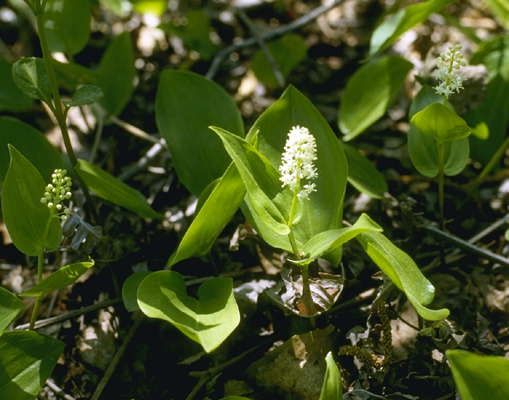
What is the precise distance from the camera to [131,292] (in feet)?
5.73

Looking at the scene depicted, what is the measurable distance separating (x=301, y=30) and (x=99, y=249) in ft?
5.45

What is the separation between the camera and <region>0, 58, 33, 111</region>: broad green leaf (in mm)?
2207

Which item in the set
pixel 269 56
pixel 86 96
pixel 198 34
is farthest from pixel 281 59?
pixel 86 96

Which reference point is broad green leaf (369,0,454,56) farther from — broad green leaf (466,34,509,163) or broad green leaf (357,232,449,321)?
broad green leaf (357,232,449,321)

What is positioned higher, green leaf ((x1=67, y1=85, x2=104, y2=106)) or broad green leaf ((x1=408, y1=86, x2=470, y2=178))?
green leaf ((x1=67, y1=85, x2=104, y2=106))

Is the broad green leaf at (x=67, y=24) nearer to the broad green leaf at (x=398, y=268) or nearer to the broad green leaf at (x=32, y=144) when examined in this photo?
the broad green leaf at (x=32, y=144)

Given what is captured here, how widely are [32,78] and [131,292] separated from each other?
0.74 metres

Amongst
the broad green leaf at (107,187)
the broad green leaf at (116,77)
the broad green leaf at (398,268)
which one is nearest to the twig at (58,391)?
the broad green leaf at (107,187)

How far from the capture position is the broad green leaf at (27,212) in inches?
63.7

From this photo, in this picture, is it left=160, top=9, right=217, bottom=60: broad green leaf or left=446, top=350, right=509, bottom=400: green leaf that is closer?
left=446, top=350, right=509, bottom=400: green leaf

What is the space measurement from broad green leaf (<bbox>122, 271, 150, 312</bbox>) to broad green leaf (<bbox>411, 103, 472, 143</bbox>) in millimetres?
982

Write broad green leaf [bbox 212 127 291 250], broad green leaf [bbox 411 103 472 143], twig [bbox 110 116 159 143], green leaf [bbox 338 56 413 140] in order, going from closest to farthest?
broad green leaf [bbox 212 127 291 250] → broad green leaf [bbox 411 103 472 143] → green leaf [bbox 338 56 413 140] → twig [bbox 110 116 159 143]

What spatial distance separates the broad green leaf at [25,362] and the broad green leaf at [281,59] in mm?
1564

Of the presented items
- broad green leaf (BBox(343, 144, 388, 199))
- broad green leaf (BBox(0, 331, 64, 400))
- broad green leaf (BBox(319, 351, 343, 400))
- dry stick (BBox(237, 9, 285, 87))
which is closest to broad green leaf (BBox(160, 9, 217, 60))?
dry stick (BBox(237, 9, 285, 87))
